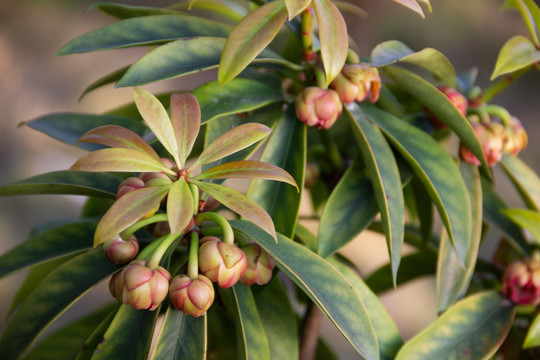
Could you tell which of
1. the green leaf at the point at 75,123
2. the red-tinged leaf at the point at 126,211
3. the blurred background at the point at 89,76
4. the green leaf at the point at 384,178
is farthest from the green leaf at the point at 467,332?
the blurred background at the point at 89,76

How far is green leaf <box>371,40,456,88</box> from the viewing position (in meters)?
0.60

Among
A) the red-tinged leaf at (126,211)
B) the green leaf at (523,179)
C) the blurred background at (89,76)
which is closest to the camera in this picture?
the red-tinged leaf at (126,211)

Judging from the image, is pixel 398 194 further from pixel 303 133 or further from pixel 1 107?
pixel 1 107

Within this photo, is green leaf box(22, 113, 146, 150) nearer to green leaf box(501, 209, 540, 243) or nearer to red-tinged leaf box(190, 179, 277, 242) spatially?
red-tinged leaf box(190, 179, 277, 242)

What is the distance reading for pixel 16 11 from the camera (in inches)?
85.7

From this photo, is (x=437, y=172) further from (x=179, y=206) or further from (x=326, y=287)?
(x=179, y=206)

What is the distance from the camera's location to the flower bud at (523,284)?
2.43ft

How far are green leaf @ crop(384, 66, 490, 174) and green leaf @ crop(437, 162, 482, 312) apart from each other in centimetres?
5

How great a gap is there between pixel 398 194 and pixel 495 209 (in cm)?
31

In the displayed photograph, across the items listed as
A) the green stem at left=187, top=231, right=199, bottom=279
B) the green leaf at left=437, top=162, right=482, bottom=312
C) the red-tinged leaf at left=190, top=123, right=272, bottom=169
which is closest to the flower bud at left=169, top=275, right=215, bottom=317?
the green stem at left=187, top=231, right=199, bottom=279

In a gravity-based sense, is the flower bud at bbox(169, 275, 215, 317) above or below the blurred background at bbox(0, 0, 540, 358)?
above

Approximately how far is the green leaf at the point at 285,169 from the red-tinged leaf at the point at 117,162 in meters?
0.16

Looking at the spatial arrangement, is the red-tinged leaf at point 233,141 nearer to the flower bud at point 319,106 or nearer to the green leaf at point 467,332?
the flower bud at point 319,106

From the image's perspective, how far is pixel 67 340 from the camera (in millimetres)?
901
